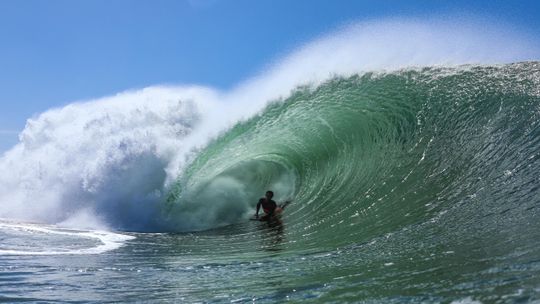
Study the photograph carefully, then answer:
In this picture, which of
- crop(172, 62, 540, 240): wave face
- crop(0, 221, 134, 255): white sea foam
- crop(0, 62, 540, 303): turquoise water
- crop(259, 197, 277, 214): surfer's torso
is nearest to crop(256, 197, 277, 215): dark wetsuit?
crop(259, 197, 277, 214): surfer's torso

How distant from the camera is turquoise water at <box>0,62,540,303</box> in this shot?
13.1 ft

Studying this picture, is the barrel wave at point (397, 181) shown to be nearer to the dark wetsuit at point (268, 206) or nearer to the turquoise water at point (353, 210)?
the turquoise water at point (353, 210)

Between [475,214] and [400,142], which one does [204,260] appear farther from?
[400,142]

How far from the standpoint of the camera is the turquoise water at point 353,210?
3992 millimetres

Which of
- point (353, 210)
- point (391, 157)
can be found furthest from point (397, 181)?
point (391, 157)

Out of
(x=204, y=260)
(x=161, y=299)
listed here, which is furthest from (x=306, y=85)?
(x=161, y=299)

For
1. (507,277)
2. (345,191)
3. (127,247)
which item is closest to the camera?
(507,277)

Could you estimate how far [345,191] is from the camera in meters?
10.1

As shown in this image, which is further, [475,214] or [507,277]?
[475,214]

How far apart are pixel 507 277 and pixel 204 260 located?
13.4 ft

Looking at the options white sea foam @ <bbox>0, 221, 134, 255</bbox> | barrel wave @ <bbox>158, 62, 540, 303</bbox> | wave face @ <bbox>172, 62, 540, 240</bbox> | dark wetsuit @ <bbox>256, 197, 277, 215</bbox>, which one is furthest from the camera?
dark wetsuit @ <bbox>256, 197, 277, 215</bbox>

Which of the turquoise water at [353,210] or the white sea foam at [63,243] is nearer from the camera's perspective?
the turquoise water at [353,210]

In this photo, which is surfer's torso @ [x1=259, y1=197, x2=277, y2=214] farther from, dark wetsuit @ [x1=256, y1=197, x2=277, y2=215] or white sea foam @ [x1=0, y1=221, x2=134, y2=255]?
white sea foam @ [x1=0, y1=221, x2=134, y2=255]

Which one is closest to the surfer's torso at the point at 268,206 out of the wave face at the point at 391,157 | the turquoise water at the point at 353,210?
the turquoise water at the point at 353,210
